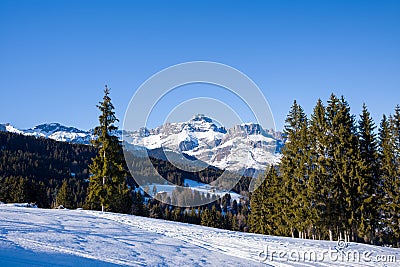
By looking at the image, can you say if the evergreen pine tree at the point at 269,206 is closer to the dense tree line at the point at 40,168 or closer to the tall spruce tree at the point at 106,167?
the tall spruce tree at the point at 106,167

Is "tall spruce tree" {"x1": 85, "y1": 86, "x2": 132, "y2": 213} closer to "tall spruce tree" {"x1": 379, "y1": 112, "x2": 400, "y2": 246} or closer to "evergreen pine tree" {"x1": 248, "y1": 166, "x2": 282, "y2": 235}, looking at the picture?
"evergreen pine tree" {"x1": 248, "y1": 166, "x2": 282, "y2": 235}

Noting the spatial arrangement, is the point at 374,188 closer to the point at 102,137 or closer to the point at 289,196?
the point at 289,196

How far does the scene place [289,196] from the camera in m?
36.9

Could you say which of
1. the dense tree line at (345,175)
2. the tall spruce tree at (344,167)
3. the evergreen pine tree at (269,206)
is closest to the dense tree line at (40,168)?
the evergreen pine tree at (269,206)

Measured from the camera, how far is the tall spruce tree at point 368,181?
99.3ft

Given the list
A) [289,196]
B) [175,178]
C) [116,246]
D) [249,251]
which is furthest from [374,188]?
[175,178]

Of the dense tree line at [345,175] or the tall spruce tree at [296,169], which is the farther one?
the tall spruce tree at [296,169]

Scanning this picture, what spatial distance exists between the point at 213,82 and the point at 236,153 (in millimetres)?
147143

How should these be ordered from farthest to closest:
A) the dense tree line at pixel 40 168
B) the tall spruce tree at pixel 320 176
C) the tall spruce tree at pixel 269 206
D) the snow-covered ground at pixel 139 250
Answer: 1. the dense tree line at pixel 40 168
2. the tall spruce tree at pixel 269 206
3. the tall spruce tree at pixel 320 176
4. the snow-covered ground at pixel 139 250
